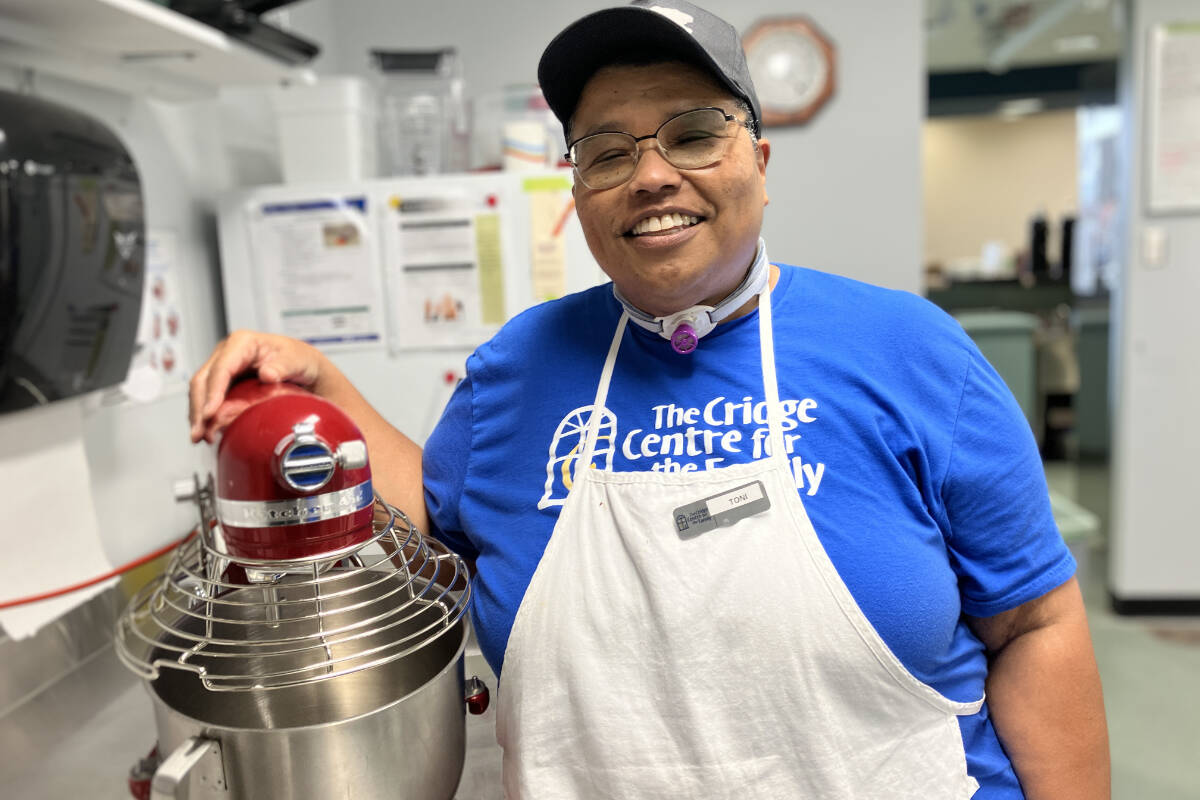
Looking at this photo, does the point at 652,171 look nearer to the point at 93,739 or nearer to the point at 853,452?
the point at 853,452

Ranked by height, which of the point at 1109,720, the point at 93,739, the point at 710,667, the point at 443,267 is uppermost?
the point at 443,267

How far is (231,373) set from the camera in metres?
0.88

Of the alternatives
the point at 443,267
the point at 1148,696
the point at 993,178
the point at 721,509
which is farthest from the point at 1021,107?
the point at 721,509

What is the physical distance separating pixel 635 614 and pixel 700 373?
0.90ft

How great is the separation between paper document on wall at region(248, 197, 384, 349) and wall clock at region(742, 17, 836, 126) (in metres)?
1.39

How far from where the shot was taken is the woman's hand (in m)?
0.84

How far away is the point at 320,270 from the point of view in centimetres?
208

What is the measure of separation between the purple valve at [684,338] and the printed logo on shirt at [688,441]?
66 mm

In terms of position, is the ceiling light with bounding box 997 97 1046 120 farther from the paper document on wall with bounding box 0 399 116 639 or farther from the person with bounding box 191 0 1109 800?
the paper document on wall with bounding box 0 399 116 639

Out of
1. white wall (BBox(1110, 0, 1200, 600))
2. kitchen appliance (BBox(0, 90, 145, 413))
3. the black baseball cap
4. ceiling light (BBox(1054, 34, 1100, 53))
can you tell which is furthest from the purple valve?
ceiling light (BBox(1054, 34, 1100, 53))

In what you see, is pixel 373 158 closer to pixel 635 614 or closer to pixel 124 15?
pixel 124 15

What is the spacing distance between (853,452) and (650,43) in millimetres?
472

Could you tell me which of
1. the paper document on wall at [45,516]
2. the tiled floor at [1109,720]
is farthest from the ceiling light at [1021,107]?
the paper document on wall at [45,516]

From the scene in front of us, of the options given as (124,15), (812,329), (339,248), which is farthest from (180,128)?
(812,329)
